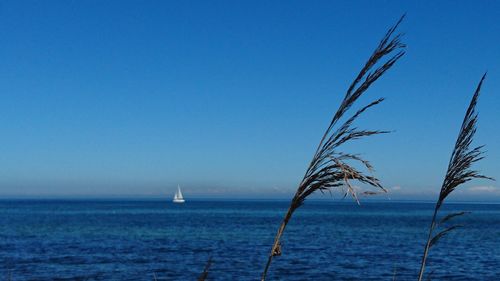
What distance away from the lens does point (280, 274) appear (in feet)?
89.3

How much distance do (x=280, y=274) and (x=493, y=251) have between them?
67.4 feet

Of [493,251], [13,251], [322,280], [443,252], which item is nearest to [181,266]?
[322,280]

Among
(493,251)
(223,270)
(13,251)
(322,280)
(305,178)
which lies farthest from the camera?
(493,251)

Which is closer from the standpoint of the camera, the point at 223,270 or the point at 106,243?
the point at 223,270

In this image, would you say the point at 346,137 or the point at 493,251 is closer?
the point at 346,137

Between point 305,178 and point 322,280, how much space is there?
23.9 m

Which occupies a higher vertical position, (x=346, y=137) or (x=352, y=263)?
(x=346, y=137)

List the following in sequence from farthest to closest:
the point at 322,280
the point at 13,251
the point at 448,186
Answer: the point at 13,251 → the point at 322,280 → the point at 448,186

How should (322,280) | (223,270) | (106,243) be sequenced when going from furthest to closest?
1. (106,243)
2. (223,270)
3. (322,280)

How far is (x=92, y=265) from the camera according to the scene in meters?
30.1

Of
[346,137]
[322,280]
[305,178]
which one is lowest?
[322,280]

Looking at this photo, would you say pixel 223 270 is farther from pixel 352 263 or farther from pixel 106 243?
pixel 106 243

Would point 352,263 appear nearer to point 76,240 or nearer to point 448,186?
point 76,240

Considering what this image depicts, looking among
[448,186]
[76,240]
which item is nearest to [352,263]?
[76,240]
